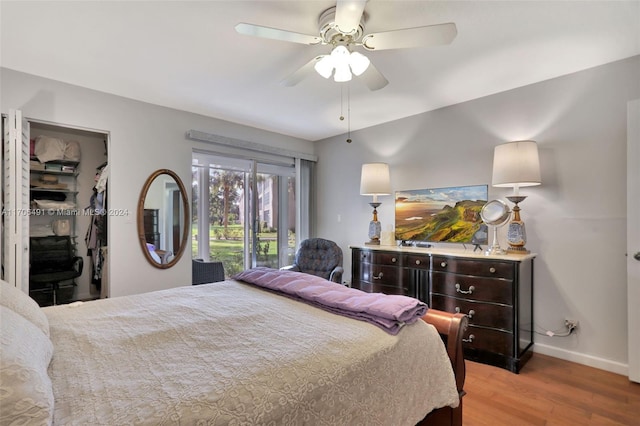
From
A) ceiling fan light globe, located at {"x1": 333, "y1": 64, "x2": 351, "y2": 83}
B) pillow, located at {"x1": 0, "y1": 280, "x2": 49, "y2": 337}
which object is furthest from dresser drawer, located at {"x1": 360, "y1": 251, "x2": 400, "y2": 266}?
pillow, located at {"x1": 0, "y1": 280, "x2": 49, "y2": 337}

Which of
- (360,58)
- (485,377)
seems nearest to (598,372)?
(485,377)

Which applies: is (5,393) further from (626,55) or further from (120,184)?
(626,55)

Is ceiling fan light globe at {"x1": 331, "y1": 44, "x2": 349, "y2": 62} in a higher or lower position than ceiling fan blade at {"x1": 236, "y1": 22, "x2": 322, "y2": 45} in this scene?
lower

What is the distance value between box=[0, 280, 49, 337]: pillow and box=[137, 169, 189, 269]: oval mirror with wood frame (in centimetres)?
210

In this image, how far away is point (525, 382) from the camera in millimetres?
2316

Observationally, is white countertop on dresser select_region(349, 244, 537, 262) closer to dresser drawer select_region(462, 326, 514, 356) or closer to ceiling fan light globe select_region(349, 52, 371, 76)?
dresser drawer select_region(462, 326, 514, 356)

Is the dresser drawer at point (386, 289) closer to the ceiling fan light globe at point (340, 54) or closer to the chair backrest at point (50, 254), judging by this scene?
the ceiling fan light globe at point (340, 54)

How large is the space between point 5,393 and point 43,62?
2.90m

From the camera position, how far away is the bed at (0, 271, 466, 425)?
2.57ft

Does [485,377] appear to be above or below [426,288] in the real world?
below

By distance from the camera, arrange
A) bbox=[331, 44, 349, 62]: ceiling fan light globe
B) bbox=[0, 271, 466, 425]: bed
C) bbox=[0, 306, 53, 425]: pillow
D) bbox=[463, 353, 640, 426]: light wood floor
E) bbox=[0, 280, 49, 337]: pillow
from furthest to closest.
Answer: bbox=[463, 353, 640, 426]: light wood floor, bbox=[331, 44, 349, 62]: ceiling fan light globe, bbox=[0, 280, 49, 337]: pillow, bbox=[0, 271, 466, 425]: bed, bbox=[0, 306, 53, 425]: pillow

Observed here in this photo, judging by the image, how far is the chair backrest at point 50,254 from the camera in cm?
371

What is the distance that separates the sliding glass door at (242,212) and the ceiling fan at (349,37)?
2.48 meters

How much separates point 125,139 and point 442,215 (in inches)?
139
